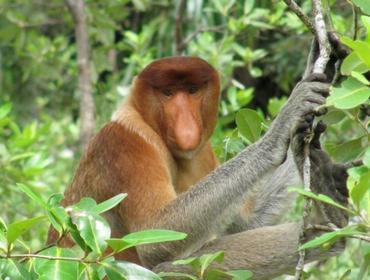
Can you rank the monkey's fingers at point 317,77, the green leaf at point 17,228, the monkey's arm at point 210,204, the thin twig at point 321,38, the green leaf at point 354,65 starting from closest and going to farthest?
1. the green leaf at point 17,228
2. the green leaf at point 354,65
3. the thin twig at point 321,38
4. the monkey's fingers at point 317,77
5. the monkey's arm at point 210,204

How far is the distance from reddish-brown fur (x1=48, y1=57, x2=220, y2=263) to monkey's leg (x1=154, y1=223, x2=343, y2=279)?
0.29 meters

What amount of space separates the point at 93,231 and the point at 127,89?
277cm

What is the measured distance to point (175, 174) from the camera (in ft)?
12.7

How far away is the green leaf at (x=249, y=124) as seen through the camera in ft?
10.5

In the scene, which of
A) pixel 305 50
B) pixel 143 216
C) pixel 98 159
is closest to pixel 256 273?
pixel 143 216

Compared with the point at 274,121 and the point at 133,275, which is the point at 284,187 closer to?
the point at 274,121

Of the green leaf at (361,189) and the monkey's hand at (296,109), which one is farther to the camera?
the monkey's hand at (296,109)

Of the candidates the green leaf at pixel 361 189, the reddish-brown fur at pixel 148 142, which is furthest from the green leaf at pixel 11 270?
the reddish-brown fur at pixel 148 142

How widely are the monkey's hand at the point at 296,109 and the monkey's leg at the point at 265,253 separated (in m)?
0.40

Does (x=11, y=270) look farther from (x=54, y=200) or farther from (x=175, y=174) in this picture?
(x=175, y=174)

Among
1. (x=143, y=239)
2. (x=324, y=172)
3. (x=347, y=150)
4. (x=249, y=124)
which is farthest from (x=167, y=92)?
(x=143, y=239)

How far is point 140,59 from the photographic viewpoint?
5.89 m

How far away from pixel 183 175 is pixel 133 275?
180 cm

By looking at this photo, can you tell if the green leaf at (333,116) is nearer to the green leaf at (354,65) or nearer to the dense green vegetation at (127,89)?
the dense green vegetation at (127,89)
